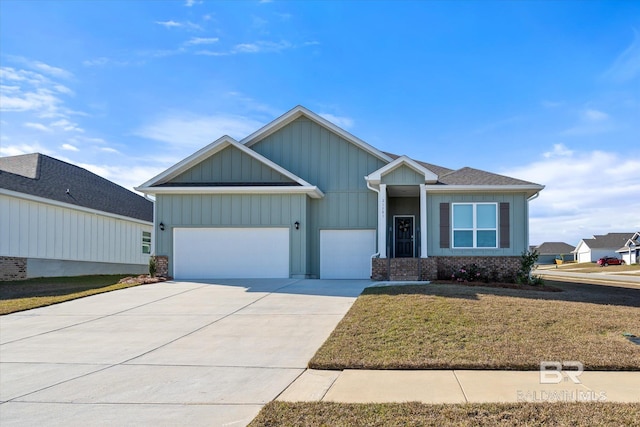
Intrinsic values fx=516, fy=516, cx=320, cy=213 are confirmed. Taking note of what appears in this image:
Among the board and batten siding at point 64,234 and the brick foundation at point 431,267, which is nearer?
the brick foundation at point 431,267

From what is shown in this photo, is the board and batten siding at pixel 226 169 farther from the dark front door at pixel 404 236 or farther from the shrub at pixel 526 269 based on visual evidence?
the shrub at pixel 526 269

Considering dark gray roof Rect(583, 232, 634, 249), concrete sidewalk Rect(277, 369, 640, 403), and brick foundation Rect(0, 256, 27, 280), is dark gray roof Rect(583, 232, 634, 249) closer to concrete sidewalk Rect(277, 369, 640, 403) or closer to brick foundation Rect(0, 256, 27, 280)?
brick foundation Rect(0, 256, 27, 280)

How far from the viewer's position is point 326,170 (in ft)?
67.0

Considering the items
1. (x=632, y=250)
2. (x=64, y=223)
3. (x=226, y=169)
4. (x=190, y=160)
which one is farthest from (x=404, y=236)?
(x=632, y=250)

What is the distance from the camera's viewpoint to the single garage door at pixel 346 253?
1995 cm

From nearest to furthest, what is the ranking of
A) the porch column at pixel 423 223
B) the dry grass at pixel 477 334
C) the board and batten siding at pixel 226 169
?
the dry grass at pixel 477 334, the porch column at pixel 423 223, the board and batten siding at pixel 226 169

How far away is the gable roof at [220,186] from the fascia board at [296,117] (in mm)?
1292

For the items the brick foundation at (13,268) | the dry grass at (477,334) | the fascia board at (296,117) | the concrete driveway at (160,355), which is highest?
the fascia board at (296,117)

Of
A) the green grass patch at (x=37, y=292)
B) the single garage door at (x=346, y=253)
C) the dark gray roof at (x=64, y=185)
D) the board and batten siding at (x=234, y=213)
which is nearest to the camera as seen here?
the green grass patch at (x=37, y=292)

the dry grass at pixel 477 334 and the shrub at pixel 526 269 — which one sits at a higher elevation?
the shrub at pixel 526 269

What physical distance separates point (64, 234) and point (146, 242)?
24.9ft

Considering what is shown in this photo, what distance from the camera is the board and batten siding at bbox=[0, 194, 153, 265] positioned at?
2023 cm

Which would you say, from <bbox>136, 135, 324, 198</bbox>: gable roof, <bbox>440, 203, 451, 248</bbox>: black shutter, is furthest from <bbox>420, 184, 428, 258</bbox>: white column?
<bbox>136, 135, 324, 198</bbox>: gable roof

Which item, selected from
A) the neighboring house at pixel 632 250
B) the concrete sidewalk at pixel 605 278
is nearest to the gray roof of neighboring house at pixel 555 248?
the neighboring house at pixel 632 250
